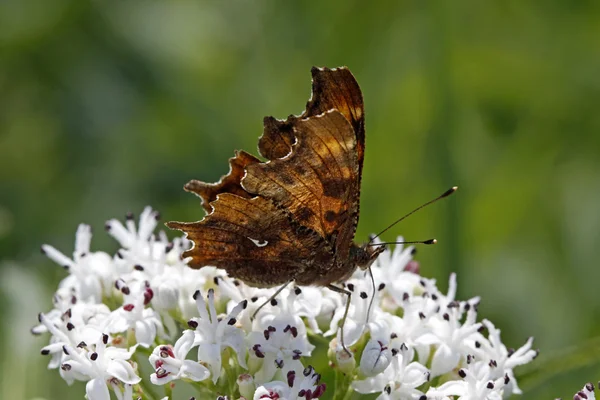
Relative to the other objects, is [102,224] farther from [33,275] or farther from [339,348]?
[339,348]

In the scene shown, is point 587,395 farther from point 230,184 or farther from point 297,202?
point 230,184

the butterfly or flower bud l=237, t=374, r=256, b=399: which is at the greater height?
the butterfly

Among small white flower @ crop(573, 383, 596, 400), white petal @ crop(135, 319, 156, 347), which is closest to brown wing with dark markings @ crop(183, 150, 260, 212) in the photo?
white petal @ crop(135, 319, 156, 347)

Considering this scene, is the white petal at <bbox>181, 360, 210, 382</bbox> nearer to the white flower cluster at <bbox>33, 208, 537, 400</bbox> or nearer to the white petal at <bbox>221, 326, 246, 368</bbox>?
the white flower cluster at <bbox>33, 208, 537, 400</bbox>

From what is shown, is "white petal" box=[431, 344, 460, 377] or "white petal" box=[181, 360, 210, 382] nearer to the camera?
"white petal" box=[181, 360, 210, 382]

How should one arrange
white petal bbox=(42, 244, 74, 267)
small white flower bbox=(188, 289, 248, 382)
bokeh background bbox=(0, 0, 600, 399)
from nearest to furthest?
1. small white flower bbox=(188, 289, 248, 382)
2. white petal bbox=(42, 244, 74, 267)
3. bokeh background bbox=(0, 0, 600, 399)

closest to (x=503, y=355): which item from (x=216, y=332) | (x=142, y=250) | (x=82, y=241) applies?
(x=216, y=332)

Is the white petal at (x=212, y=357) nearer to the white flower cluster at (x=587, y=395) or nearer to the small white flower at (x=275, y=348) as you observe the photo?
the small white flower at (x=275, y=348)

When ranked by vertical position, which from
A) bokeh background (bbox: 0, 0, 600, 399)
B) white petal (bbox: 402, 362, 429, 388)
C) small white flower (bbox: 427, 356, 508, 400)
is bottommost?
small white flower (bbox: 427, 356, 508, 400)

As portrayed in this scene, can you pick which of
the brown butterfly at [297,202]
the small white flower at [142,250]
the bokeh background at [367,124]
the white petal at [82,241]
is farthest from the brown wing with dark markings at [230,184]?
the bokeh background at [367,124]
